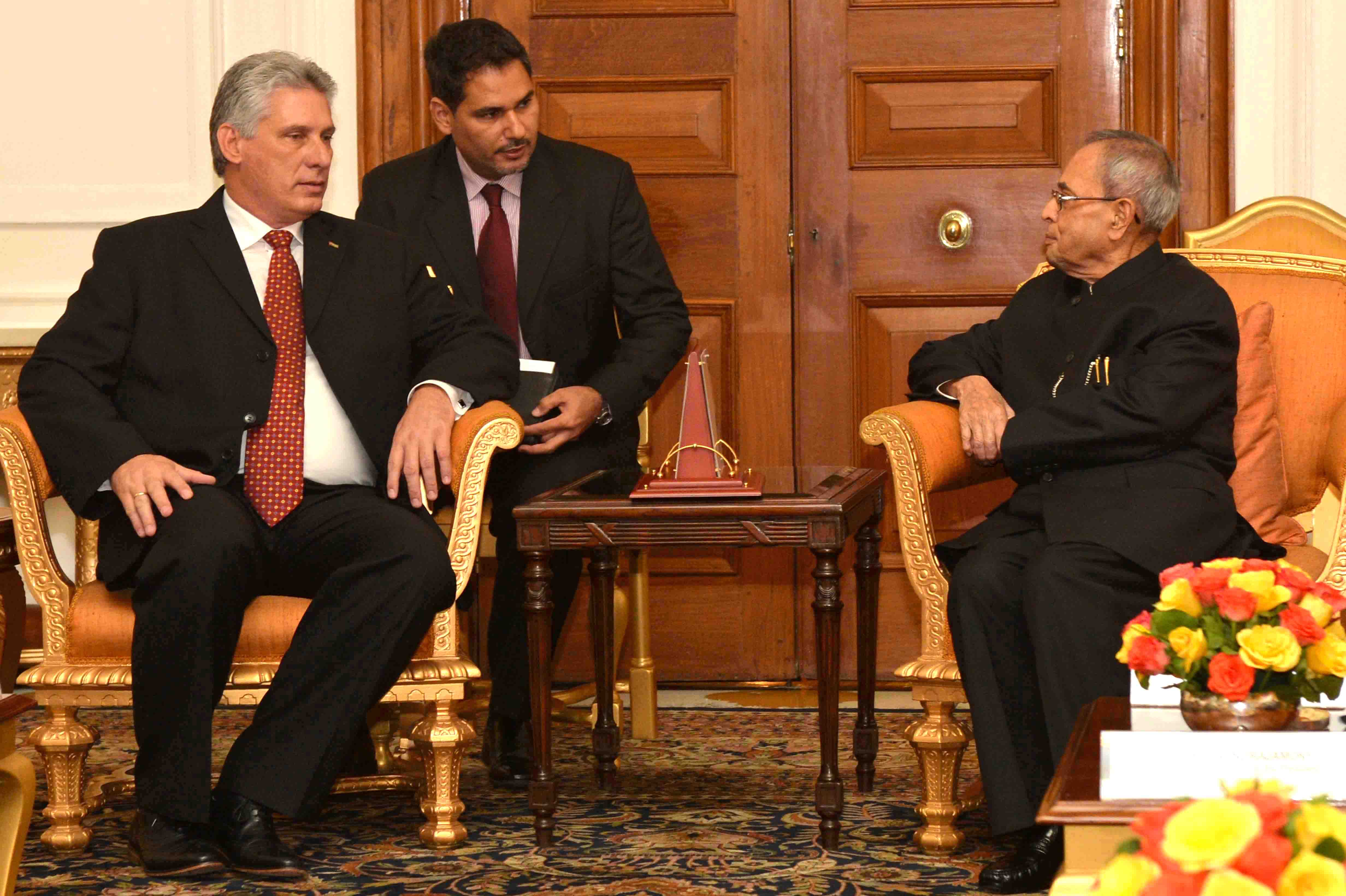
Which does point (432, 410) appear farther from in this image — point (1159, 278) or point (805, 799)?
point (1159, 278)

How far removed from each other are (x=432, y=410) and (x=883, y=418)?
2.82 ft

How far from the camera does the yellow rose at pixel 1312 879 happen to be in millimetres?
1021

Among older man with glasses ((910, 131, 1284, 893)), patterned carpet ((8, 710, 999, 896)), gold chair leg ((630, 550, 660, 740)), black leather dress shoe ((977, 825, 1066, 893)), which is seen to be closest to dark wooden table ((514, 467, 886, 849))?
patterned carpet ((8, 710, 999, 896))

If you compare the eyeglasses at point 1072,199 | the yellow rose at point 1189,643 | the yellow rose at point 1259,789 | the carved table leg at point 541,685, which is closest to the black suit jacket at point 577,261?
the carved table leg at point 541,685

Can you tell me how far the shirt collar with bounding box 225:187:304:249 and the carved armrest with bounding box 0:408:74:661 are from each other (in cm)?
57

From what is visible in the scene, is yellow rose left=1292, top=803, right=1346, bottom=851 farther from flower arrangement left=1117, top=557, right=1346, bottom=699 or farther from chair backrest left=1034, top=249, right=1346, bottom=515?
chair backrest left=1034, top=249, right=1346, bottom=515

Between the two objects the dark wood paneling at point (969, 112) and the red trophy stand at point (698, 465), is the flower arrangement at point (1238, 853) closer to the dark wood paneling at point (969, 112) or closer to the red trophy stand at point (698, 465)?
the red trophy stand at point (698, 465)

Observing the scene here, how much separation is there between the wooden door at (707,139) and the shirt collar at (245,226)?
1.23m

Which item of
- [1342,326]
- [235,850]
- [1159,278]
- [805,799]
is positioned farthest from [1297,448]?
[235,850]

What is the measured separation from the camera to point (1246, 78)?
13.5ft

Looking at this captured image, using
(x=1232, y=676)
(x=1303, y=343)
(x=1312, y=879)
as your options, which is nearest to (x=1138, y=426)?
(x=1303, y=343)

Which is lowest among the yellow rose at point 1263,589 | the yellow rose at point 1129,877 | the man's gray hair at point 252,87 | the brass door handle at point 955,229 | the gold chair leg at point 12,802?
the gold chair leg at point 12,802

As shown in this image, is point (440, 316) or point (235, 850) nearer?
point (235, 850)

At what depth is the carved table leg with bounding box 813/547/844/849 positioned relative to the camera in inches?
112
